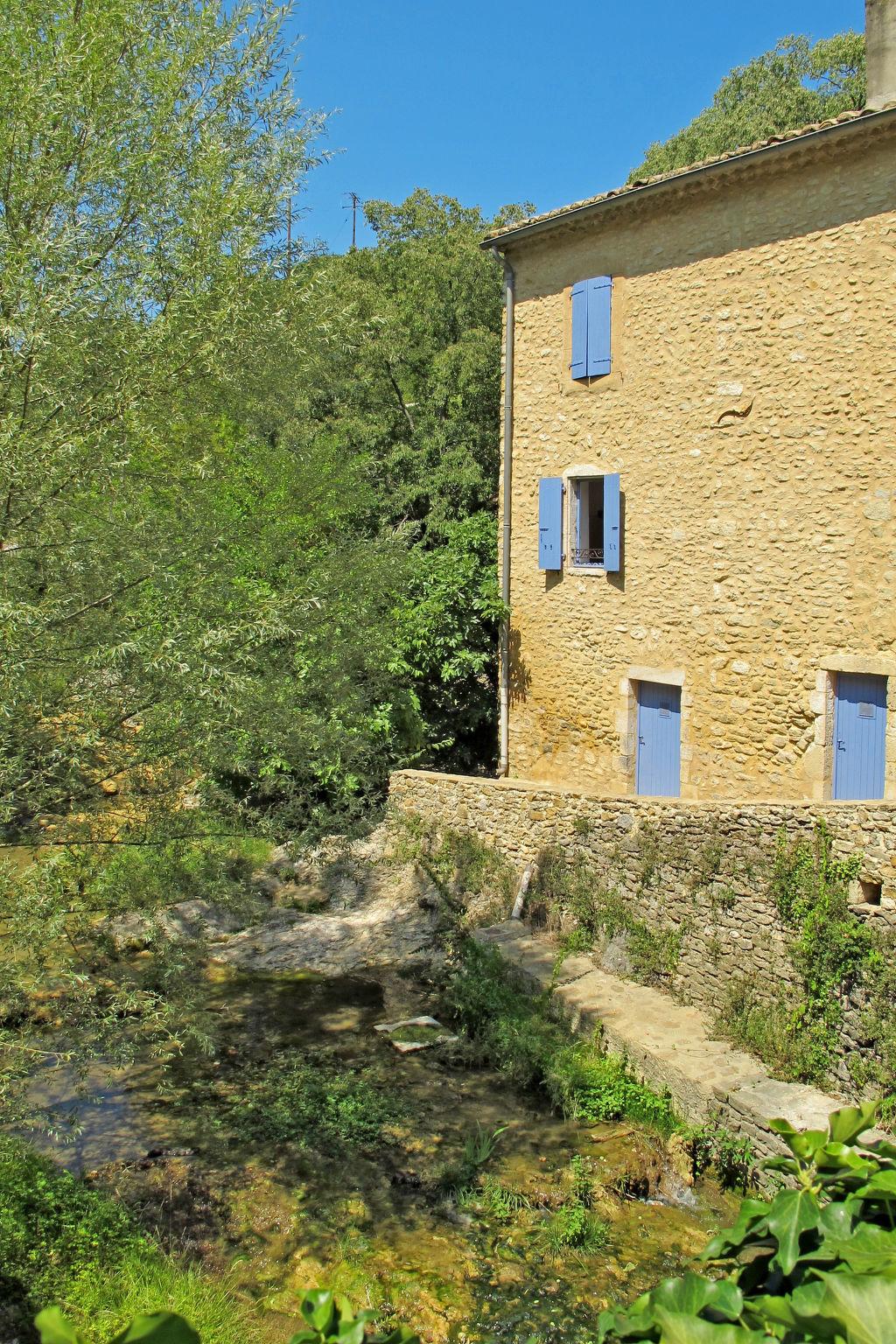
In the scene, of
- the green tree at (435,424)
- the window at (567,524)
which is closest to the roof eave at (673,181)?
the green tree at (435,424)

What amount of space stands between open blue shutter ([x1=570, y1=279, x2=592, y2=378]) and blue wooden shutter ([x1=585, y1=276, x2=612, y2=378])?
4cm

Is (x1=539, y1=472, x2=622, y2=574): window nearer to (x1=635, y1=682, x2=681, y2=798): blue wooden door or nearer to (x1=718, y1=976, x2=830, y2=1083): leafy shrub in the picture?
(x1=635, y1=682, x2=681, y2=798): blue wooden door

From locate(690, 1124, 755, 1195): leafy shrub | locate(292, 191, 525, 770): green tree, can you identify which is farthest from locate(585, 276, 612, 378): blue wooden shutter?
locate(690, 1124, 755, 1195): leafy shrub

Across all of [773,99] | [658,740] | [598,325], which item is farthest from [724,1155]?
[773,99]

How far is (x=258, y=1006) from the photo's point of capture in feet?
33.3

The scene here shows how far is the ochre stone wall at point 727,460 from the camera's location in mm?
10141

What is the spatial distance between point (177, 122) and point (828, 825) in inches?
269

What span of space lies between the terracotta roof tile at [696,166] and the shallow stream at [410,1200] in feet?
30.6

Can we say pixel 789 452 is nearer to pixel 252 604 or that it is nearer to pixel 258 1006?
pixel 252 604

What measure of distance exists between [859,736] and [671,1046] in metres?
4.07

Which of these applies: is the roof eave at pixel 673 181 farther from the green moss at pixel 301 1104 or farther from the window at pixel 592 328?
the green moss at pixel 301 1104

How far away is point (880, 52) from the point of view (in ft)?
34.0

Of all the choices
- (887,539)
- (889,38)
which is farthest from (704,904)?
(889,38)

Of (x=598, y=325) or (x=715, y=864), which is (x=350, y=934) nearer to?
(x=715, y=864)
